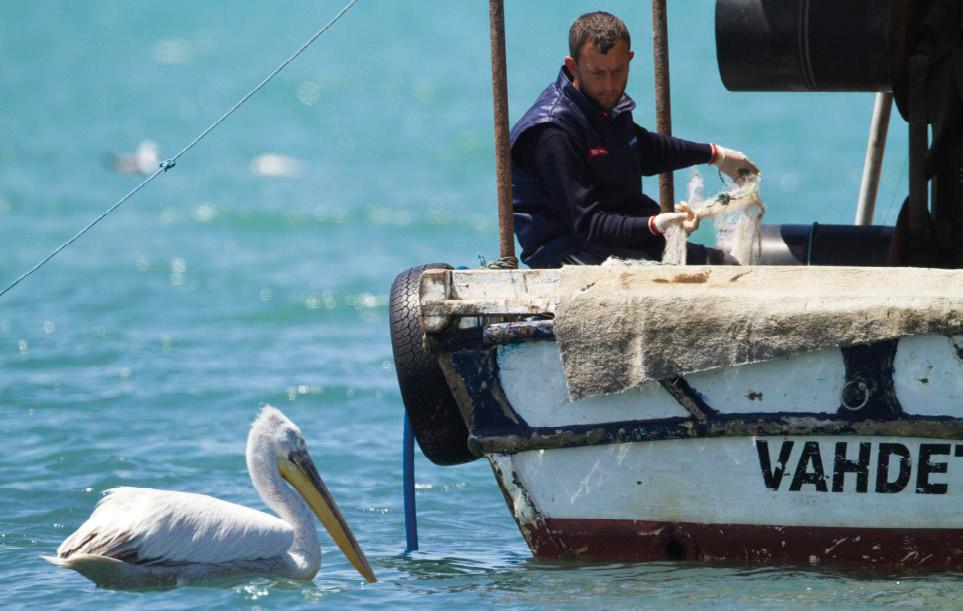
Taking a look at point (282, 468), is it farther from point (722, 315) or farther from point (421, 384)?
point (722, 315)

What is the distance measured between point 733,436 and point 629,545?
65 centimetres

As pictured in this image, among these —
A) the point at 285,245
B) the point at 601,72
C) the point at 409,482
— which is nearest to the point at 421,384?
the point at 409,482

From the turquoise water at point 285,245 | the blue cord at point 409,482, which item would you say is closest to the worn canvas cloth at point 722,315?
the turquoise water at point 285,245

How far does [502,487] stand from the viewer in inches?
231

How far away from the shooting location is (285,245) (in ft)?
76.3

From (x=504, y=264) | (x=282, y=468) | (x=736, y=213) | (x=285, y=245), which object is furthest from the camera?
(x=285, y=245)

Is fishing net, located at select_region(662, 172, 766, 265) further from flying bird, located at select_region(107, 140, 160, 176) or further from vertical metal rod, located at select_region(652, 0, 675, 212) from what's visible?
flying bird, located at select_region(107, 140, 160, 176)

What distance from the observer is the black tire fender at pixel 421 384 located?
594cm

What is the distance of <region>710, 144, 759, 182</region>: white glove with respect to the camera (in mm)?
6992

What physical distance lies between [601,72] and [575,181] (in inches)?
18.2

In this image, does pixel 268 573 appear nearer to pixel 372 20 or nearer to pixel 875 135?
pixel 875 135

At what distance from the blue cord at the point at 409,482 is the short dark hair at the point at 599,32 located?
171 cm

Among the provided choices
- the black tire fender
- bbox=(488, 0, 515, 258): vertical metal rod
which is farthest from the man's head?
the black tire fender

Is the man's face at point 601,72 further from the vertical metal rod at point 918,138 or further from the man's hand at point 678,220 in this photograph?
the vertical metal rod at point 918,138
